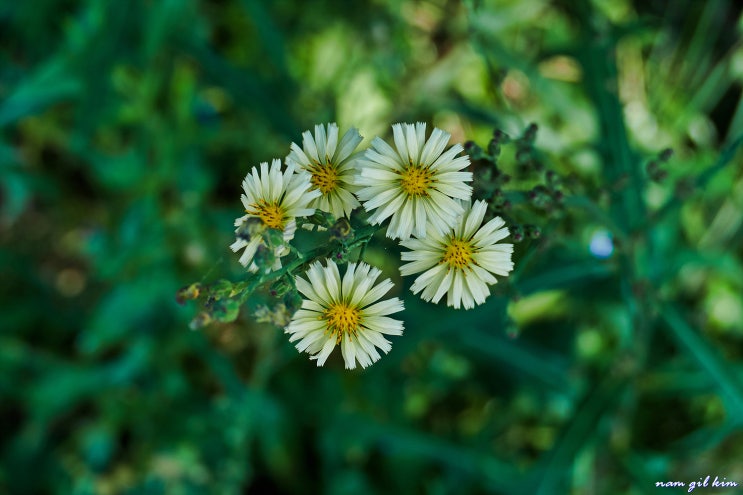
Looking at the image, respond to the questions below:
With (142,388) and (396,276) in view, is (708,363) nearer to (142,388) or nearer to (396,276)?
(396,276)

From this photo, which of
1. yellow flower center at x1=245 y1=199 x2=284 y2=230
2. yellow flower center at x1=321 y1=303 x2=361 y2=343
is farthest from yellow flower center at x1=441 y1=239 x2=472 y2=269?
yellow flower center at x1=245 y1=199 x2=284 y2=230

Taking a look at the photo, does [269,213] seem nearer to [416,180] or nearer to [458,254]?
[416,180]

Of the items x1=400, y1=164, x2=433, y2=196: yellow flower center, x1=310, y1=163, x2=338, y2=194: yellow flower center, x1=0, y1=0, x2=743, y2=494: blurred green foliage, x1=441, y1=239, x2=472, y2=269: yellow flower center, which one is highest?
x1=0, y1=0, x2=743, y2=494: blurred green foliage

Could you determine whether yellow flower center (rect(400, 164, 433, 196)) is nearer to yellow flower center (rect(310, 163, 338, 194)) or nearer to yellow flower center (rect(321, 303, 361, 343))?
yellow flower center (rect(310, 163, 338, 194))

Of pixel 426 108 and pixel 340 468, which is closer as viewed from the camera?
pixel 340 468

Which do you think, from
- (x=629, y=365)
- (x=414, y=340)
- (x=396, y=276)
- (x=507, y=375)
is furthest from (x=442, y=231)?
(x=507, y=375)

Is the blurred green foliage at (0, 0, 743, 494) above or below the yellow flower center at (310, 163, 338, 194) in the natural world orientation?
above

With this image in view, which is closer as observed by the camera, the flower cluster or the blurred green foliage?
the flower cluster
